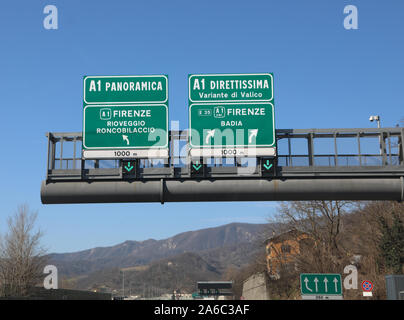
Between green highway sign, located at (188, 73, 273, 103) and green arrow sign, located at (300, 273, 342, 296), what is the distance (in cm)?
823

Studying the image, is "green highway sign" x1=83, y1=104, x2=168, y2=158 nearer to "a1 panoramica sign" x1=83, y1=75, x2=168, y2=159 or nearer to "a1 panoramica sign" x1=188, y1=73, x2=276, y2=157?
"a1 panoramica sign" x1=83, y1=75, x2=168, y2=159

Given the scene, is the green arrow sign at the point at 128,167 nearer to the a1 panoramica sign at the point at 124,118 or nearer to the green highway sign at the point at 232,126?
the a1 panoramica sign at the point at 124,118

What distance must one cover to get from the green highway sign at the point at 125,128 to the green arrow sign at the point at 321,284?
8768 millimetres

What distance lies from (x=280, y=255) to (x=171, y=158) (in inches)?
1818

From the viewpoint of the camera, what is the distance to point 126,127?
20562mm

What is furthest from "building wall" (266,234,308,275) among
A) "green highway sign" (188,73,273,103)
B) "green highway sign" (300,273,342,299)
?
"green highway sign" (188,73,273,103)

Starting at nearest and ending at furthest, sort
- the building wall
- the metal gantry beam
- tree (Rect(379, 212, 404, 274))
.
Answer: the metal gantry beam < tree (Rect(379, 212, 404, 274)) < the building wall

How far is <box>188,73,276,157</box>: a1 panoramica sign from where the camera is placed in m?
20.3

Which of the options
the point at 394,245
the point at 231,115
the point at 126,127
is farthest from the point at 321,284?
the point at 394,245

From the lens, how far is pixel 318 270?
53.4 m

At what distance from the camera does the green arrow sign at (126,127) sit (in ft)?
67.4

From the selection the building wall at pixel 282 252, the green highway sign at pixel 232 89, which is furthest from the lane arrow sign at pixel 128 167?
the building wall at pixel 282 252

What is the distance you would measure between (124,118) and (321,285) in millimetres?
11281

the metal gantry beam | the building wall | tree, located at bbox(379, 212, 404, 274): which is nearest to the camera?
the metal gantry beam
